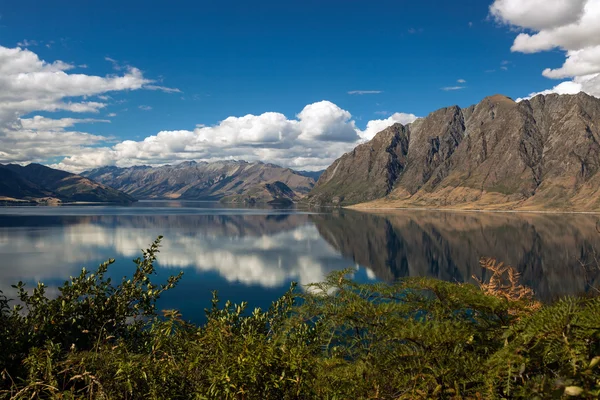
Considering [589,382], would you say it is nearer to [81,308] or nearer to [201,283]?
[81,308]

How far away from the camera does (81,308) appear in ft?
43.4

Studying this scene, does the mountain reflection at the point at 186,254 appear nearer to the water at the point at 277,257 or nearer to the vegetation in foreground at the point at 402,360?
the water at the point at 277,257

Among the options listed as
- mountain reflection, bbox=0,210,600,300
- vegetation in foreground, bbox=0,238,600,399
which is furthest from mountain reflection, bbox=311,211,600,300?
vegetation in foreground, bbox=0,238,600,399

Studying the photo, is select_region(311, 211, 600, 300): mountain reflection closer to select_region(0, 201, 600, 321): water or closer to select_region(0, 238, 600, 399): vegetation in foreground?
select_region(0, 201, 600, 321): water

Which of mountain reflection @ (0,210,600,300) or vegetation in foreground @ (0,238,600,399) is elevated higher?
vegetation in foreground @ (0,238,600,399)

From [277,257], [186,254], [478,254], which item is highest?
[186,254]

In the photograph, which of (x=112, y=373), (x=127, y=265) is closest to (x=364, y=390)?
(x=112, y=373)

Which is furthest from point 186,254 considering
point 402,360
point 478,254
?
point 402,360

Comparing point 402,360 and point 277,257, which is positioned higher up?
point 402,360

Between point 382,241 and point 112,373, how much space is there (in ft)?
595

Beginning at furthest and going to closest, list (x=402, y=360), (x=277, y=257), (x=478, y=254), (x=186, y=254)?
1. (x=478, y=254)
2. (x=277, y=257)
3. (x=186, y=254)
4. (x=402, y=360)

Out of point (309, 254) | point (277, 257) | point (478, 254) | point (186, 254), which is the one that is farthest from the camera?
point (478, 254)

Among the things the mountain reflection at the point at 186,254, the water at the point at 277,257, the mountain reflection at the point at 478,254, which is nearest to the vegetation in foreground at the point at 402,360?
the water at the point at 277,257

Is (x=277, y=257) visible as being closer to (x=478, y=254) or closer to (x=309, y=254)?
(x=309, y=254)
